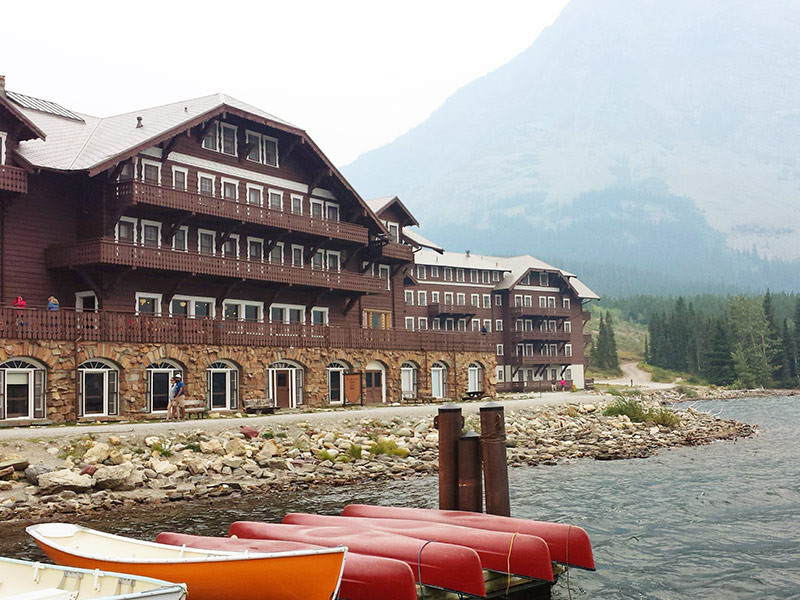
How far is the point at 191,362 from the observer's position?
119ft

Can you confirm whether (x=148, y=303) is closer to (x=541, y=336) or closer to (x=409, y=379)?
(x=409, y=379)

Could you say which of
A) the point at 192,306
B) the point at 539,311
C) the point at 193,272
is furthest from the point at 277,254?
the point at 539,311

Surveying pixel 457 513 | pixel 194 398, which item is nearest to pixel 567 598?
pixel 457 513

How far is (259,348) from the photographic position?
131ft

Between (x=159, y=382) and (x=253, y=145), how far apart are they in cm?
1460

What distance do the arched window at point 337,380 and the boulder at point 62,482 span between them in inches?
970

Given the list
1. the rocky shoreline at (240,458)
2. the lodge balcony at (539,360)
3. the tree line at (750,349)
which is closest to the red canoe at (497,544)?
the rocky shoreline at (240,458)

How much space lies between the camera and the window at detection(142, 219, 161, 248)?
125 ft

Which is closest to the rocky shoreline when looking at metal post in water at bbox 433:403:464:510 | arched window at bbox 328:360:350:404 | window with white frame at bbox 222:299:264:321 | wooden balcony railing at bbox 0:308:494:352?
wooden balcony railing at bbox 0:308:494:352

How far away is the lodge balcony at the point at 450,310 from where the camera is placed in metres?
77.7

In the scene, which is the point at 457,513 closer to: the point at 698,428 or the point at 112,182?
the point at 112,182

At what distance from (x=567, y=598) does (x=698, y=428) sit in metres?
31.6

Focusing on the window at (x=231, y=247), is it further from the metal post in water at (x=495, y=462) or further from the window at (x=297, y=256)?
the metal post in water at (x=495, y=462)

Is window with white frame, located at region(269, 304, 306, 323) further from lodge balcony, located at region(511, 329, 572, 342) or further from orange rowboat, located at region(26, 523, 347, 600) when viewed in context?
lodge balcony, located at region(511, 329, 572, 342)
